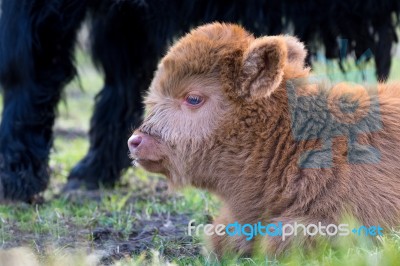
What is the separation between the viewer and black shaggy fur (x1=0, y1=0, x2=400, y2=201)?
4.89 m

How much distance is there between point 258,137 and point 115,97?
103 inches

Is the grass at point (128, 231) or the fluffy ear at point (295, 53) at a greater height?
the fluffy ear at point (295, 53)

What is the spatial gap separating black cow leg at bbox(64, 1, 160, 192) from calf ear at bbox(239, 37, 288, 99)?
219 centimetres

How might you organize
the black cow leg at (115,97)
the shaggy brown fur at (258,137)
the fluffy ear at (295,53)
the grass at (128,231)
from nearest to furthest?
1. the grass at (128,231)
2. the shaggy brown fur at (258,137)
3. the fluffy ear at (295,53)
4. the black cow leg at (115,97)

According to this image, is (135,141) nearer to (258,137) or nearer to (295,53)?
(258,137)

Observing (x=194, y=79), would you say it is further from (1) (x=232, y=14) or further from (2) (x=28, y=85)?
(2) (x=28, y=85)

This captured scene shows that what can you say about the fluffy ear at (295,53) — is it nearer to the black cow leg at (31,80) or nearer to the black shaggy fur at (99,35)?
the black shaggy fur at (99,35)

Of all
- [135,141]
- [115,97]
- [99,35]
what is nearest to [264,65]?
[135,141]

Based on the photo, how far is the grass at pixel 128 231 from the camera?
2.98m

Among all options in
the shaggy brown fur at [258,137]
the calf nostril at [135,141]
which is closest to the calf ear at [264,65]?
the shaggy brown fur at [258,137]

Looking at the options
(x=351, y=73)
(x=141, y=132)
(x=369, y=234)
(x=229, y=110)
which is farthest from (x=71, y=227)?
(x=351, y=73)

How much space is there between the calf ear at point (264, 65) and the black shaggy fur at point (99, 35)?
1.62 meters

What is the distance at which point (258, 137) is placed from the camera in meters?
3.31

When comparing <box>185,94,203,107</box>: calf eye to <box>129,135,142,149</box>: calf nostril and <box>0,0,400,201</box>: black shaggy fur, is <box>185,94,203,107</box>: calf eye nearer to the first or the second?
<box>129,135,142,149</box>: calf nostril
